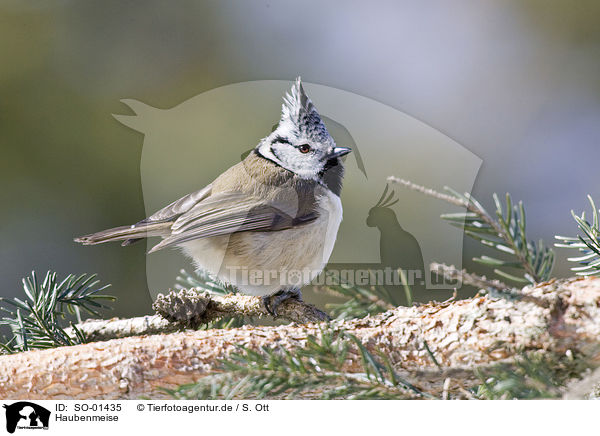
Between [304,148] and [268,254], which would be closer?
[268,254]

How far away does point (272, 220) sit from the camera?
1.96 m

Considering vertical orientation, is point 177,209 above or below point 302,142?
below

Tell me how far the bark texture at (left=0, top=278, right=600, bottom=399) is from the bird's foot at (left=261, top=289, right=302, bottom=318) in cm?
63

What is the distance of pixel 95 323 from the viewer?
1.59 meters

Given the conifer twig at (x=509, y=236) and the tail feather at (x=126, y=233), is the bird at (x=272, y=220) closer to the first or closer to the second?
the tail feather at (x=126, y=233)

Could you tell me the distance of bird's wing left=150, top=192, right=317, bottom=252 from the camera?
73.3 inches

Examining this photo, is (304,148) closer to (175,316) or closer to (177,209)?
(177,209)

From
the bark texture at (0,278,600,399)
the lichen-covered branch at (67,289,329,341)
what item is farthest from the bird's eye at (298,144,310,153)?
the bark texture at (0,278,600,399)

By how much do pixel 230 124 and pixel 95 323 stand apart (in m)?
1.19

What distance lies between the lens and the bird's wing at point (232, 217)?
1863 millimetres

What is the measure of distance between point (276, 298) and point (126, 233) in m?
0.53
